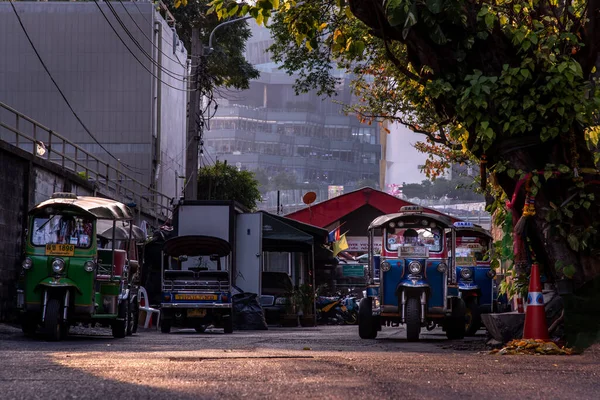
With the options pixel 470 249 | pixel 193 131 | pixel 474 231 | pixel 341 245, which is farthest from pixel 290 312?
pixel 474 231

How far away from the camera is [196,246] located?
78.2 ft

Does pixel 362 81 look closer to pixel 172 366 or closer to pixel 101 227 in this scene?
pixel 101 227

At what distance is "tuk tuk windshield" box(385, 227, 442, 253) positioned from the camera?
17797 mm

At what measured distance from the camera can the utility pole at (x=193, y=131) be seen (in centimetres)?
3030

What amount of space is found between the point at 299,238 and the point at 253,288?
2.60 metres

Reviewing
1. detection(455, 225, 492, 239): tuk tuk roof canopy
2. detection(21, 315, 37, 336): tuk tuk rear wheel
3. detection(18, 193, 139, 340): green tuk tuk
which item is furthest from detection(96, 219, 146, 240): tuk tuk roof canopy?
detection(455, 225, 492, 239): tuk tuk roof canopy

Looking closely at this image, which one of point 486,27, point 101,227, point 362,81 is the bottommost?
point 101,227

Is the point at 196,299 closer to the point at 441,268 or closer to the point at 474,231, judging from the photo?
the point at 474,231

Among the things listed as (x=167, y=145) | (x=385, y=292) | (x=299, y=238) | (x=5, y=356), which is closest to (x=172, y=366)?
(x=5, y=356)

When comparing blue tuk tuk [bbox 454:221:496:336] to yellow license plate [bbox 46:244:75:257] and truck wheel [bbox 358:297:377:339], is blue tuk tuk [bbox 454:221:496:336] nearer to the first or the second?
truck wheel [bbox 358:297:377:339]

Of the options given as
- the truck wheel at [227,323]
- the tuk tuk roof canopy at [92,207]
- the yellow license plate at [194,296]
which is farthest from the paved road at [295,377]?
the truck wheel at [227,323]

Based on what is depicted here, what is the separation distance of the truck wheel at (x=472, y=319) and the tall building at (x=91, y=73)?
22740 mm

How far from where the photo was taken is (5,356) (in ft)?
33.4

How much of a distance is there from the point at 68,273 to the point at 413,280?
5.77 m
